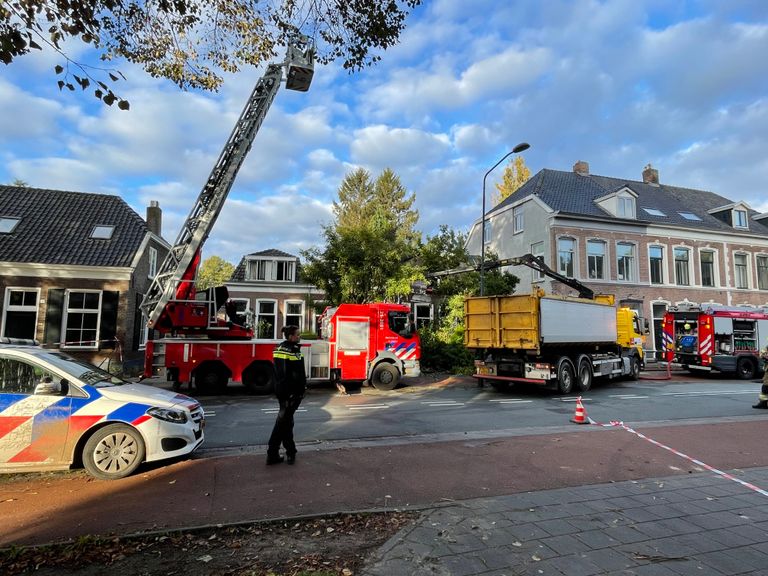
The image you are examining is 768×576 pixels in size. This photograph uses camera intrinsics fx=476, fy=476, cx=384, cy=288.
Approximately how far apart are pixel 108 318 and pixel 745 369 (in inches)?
1036

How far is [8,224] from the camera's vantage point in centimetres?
2019

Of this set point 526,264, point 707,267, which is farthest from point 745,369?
point 707,267

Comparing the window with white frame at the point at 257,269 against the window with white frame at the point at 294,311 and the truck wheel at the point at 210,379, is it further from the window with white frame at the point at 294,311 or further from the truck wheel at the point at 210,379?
the truck wheel at the point at 210,379

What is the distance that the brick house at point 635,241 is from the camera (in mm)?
27078

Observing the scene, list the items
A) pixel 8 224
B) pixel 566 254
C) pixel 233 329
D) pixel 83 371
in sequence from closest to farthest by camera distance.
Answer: pixel 83 371 < pixel 233 329 < pixel 8 224 < pixel 566 254

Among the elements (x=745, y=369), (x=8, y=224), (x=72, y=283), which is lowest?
(x=745, y=369)

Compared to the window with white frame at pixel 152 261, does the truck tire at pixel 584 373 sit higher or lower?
lower

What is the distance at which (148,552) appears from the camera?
366 centimetres

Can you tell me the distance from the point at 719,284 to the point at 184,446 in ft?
111

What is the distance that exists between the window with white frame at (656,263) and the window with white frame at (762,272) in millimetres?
8056

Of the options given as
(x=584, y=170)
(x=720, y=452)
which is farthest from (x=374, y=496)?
(x=584, y=170)

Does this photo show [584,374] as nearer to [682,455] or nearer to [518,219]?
[682,455]

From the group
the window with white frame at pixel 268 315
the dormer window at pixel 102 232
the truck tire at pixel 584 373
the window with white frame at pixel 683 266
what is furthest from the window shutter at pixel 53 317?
the window with white frame at pixel 683 266

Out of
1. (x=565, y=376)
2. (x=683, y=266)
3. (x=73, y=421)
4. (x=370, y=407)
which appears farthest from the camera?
(x=683, y=266)
